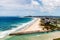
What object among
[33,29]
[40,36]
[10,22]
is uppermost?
[10,22]

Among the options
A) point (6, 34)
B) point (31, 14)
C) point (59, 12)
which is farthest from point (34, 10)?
point (6, 34)

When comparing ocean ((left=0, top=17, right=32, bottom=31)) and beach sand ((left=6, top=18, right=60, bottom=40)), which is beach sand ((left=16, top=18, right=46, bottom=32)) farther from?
ocean ((left=0, top=17, right=32, bottom=31))

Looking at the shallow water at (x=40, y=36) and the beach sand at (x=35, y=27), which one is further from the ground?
the beach sand at (x=35, y=27)

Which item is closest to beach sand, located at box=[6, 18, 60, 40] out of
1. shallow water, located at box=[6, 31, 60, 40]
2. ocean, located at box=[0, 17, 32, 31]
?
shallow water, located at box=[6, 31, 60, 40]

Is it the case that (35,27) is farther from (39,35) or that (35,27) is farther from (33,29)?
(39,35)

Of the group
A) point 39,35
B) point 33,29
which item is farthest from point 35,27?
point 39,35

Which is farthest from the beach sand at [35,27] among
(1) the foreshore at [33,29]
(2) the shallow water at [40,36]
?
(2) the shallow water at [40,36]

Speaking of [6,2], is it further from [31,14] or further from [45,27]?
[45,27]

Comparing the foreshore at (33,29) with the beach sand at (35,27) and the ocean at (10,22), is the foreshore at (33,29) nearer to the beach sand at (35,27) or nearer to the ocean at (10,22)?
the beach sand at (35,27)
